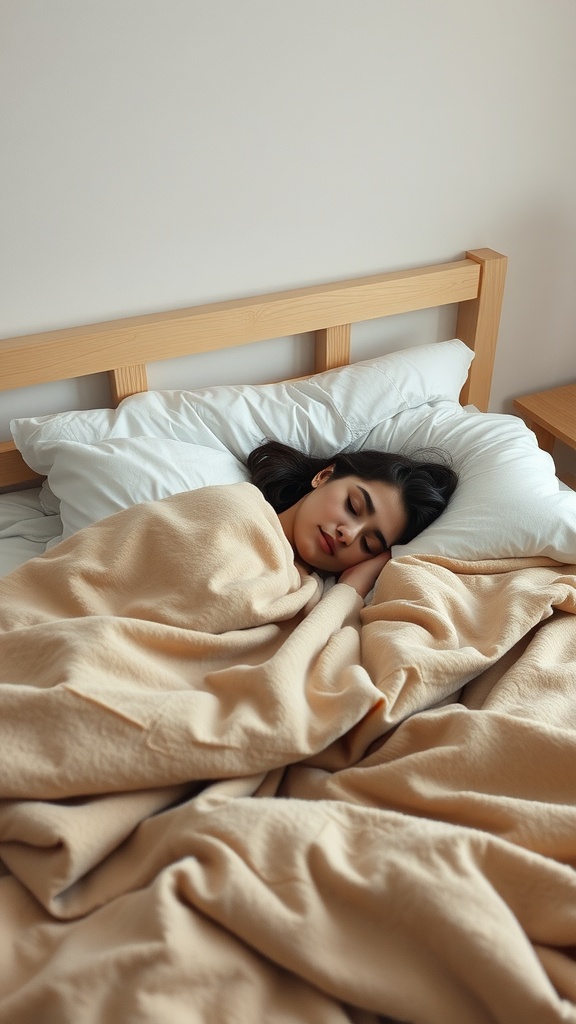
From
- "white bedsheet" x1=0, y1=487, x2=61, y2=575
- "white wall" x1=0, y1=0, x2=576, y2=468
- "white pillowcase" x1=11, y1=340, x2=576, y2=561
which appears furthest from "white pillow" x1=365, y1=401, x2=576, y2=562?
"white bedsheet" x1=0, y1=487, x2=61, y2=575

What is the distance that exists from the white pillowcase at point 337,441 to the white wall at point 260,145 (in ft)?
0.54

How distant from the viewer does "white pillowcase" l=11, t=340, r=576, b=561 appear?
1439mm

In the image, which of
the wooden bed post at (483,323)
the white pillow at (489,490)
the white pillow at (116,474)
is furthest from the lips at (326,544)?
the wooden bed post at (483,323)

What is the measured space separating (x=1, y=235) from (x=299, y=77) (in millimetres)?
624

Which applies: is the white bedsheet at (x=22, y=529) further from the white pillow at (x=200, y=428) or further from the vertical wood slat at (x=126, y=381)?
the vertical wood slat at (x=126, y=381)

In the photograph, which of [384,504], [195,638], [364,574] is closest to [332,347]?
[384,504]

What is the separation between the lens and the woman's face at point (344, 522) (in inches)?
56.6

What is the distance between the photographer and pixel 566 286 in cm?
216

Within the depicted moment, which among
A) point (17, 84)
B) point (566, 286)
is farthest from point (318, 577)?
point (566, 286)

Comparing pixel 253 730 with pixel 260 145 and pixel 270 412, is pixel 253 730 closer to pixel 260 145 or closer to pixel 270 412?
pixel 270 412

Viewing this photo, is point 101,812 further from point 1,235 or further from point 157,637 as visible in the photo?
point 1,235

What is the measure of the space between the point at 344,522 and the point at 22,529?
56 cm

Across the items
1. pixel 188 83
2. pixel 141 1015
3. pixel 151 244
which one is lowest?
pixel 141 1015

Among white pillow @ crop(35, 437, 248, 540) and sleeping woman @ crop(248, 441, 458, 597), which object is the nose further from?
white pillow @ crop(35, 437, 248, 540)
